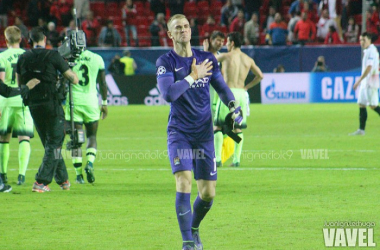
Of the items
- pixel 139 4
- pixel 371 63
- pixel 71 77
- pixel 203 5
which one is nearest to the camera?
pixel 71 77

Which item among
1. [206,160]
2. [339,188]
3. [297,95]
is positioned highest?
[206,160]

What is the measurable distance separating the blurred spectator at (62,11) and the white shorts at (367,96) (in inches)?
656

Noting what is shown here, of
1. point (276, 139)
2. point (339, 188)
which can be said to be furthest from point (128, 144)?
point (339, 188)

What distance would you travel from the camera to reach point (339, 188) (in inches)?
393

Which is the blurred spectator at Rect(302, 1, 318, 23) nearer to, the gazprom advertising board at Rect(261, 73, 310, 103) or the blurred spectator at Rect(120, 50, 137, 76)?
the gazprom advertising board at Rect(261, 73, 310, 103)

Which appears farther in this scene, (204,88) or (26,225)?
(26,225)

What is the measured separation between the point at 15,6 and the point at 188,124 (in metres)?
28.5

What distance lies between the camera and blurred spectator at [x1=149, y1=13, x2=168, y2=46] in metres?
29.2

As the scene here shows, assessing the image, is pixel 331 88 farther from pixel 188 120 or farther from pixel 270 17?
pixel 188 120

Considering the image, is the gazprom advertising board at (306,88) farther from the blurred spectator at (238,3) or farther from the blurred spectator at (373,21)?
the blurred spectator at (238,3)

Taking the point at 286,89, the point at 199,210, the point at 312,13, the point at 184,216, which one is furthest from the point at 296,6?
the point at 184,216

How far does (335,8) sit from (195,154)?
24636 millimetres

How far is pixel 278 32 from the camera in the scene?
28328 millimetres

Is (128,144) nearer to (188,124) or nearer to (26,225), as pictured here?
(26,225)
